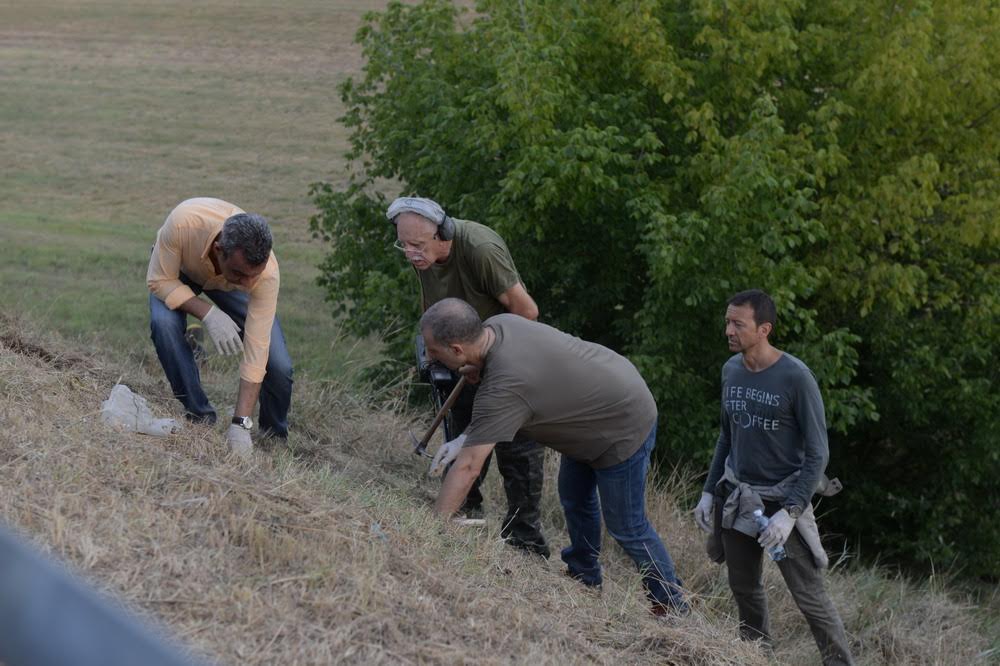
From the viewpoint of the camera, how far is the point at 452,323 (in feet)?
14.8

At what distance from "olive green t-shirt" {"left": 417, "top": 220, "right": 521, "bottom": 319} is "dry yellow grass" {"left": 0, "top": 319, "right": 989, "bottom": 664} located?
3.43ft

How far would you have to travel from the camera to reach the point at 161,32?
136ft

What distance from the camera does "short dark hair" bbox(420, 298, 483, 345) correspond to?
14.8 feet

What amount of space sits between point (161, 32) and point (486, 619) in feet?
134

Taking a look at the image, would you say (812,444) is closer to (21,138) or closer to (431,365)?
(431,365)

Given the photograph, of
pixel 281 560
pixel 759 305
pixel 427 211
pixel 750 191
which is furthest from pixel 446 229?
pixel 750 191

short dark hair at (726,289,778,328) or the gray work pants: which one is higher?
short dark hair at (726,289,778,328)

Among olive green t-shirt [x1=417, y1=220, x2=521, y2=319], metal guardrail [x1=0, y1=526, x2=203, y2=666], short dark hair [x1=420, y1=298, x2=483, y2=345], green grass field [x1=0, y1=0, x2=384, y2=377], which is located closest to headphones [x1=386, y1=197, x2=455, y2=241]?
olive green t-shirt [x1=417, y1=220, x2=521, y2=319]

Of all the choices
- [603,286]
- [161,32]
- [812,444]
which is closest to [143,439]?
[812,444]

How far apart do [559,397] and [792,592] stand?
1.63 meters

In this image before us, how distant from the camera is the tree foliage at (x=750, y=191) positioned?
33.6ft

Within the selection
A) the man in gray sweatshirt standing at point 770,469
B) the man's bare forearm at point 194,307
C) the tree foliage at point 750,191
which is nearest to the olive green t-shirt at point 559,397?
the man in gray sweatshirt standing at point 770,469

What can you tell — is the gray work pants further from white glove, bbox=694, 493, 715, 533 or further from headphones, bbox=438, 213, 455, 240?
headphones, bbox=438, 213, 455, 240

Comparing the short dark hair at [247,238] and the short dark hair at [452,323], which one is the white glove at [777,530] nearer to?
the short dark hair at [452,323]
